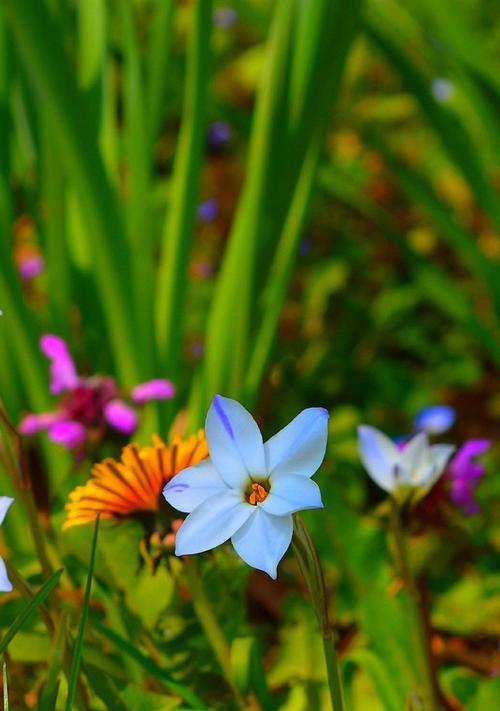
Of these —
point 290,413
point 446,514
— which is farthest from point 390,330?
point 446,514

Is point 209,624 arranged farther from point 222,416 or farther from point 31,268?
point 31,268

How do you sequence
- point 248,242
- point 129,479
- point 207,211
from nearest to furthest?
point 129,479
point 248,242
point 207,211

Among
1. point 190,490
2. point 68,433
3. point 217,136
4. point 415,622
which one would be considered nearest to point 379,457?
point 415,622

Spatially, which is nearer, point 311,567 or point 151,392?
point 311,567

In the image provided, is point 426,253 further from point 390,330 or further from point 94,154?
point 94,154

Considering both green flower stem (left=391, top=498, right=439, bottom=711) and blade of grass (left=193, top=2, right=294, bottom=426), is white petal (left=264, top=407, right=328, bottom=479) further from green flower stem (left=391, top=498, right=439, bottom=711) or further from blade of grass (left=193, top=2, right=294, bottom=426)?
blade of grass (left=193, top=2, right=294, bottom=426)

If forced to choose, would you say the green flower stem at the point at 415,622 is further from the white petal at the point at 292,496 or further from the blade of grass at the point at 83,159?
the blade of grass at the point at 83,159

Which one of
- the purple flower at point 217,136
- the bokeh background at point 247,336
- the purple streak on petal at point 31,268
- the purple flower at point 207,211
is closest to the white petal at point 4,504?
the bokeh background at point 247,336
